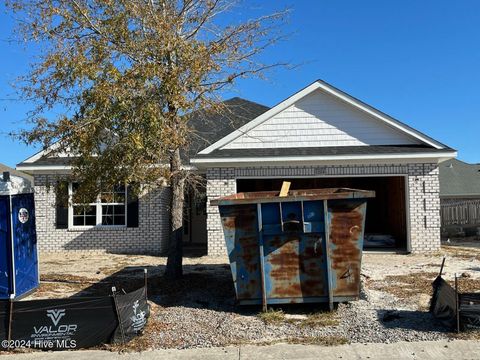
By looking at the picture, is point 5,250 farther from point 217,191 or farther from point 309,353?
point 217,191

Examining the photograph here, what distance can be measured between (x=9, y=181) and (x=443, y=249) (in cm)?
1261

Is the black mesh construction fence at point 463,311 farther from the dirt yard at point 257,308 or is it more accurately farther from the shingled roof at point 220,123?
the shingled roof at point 220,123

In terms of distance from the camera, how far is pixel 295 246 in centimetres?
724

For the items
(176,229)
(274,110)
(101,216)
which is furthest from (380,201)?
(176,229)

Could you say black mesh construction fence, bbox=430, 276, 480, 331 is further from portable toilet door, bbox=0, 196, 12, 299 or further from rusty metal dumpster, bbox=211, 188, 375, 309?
portable toilet door, bbox=0, 196, 12, 299

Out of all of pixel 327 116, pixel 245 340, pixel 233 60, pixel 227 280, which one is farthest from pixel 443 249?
pixel 245 340

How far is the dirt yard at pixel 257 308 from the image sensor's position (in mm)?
6332

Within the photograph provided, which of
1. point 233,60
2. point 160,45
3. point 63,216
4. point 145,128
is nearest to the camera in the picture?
point 145,128

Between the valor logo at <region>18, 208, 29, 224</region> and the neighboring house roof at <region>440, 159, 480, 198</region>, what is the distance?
897 inches

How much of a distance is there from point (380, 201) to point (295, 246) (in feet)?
40.8

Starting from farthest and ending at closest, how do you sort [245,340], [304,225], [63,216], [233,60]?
[63,216] → [233,60] → [304,225] → [245,340]

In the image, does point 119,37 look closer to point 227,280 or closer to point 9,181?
point 9,181

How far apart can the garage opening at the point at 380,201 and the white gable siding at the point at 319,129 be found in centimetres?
150

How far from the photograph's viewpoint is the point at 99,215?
1588cm
